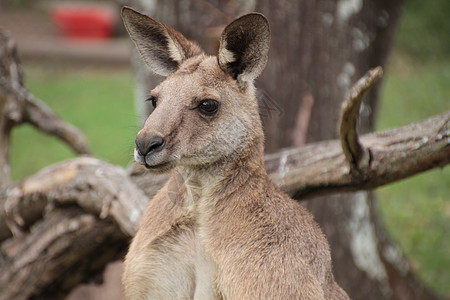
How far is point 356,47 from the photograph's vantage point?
5074 mm

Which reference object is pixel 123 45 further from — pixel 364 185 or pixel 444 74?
pixel 364 185

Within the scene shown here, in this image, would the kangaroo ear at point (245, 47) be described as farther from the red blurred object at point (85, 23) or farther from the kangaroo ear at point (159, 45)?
the red blurred object at point (85, 23)

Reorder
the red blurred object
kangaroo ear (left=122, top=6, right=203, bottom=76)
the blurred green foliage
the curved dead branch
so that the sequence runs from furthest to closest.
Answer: the red blurred object → the blurred green foliage → kangaroo ear (left=122, top=6, right=203, bottom=76) → the curved dead branch

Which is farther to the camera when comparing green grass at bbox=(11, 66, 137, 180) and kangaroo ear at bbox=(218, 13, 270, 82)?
green grass at bbox=(11, 66, 137, 180)

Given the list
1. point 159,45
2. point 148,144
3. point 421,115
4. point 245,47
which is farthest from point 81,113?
point 148,144

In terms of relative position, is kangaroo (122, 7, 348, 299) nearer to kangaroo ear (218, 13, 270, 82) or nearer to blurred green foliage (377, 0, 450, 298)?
kangaroo ear (218, 13, 270, 82)

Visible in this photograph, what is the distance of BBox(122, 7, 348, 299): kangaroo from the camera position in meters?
2.88

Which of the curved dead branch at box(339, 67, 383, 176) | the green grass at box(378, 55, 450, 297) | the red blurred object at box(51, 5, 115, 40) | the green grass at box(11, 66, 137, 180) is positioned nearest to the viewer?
the curved dead branch at box(339, 67, 383, 176)

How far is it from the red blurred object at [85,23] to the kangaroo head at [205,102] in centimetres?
1365

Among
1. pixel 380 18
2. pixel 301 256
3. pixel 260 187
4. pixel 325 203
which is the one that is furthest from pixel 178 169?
pixel 380 18

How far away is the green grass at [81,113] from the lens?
969 cm

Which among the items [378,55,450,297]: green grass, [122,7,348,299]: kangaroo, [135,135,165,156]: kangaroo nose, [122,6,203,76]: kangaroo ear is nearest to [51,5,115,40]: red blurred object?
[378,55,450,297]: green grass

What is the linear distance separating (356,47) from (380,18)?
0.35 metres

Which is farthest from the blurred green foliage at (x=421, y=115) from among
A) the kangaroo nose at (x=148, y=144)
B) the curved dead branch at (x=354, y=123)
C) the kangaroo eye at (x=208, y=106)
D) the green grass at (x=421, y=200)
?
the kangaroo nose at (x=148, y=144)
